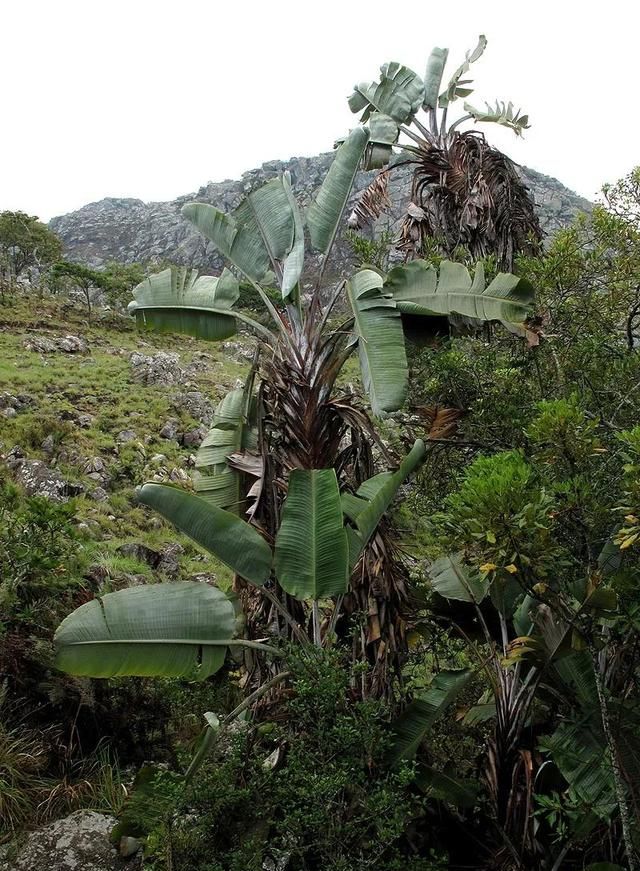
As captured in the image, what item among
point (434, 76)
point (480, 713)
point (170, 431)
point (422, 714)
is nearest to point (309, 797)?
point (422, 714)

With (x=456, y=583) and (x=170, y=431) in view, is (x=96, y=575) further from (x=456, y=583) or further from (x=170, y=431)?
(x=170, y=431)

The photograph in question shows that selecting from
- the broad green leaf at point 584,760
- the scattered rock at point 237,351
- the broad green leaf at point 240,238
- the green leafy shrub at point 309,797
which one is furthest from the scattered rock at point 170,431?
the broad green leaf at point 584,760

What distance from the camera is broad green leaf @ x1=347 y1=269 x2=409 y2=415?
4594 millimetres

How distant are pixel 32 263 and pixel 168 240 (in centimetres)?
6952

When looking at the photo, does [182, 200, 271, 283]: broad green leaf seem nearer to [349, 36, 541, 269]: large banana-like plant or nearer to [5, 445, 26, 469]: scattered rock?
[349, 36, 541, 269]: large banana-like plant

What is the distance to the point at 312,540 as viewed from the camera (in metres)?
4.40

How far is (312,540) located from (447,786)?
2.11 meters

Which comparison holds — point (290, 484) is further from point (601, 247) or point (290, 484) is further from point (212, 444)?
point (601, 247)

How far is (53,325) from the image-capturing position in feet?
107

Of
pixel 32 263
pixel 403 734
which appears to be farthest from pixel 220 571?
pixel 32 263

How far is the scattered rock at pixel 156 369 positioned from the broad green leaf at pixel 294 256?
2086 centimetres

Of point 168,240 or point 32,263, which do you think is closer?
point 32,263

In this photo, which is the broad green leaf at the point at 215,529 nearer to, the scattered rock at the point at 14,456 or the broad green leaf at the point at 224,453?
the broad green leaf at the point at 224,453

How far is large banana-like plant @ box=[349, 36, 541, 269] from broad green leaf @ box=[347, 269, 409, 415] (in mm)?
2566
